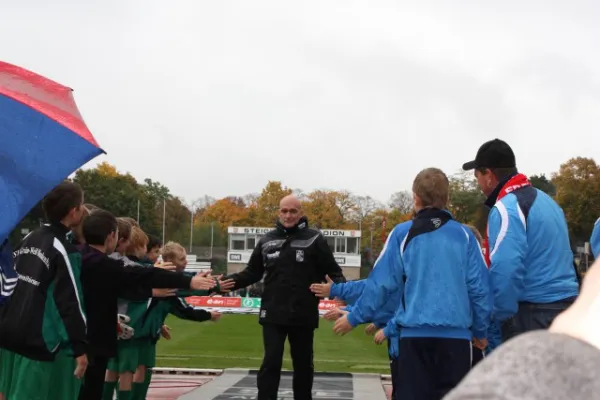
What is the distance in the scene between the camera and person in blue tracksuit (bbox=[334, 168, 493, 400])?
5801mm

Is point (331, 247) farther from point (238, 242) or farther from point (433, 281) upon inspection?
point (433, 281)

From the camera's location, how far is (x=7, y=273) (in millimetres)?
6023

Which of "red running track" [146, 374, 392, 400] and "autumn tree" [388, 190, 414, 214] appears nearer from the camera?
"red running track" [146, 374, 392, 400]

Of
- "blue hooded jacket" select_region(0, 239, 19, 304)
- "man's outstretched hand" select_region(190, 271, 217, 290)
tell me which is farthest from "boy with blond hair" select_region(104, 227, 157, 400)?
"blue hooded jacket" select_region(0, 239, 19, 304)

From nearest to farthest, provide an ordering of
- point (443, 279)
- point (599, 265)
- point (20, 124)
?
point (599, 265) → point (20, 124) → point (443, 279)

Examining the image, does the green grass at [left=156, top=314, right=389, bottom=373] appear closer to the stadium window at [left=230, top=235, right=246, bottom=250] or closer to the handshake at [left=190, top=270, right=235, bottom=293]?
the handshake at [left=190, top=270, right=235, bottom=293]

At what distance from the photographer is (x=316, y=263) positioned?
386 inches

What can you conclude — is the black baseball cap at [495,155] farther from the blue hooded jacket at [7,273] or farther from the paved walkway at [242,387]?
the paved walkway at [242,387]

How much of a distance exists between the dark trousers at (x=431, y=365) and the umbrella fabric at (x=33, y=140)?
2.41m

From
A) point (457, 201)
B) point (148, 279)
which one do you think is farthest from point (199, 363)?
point (457, 201)

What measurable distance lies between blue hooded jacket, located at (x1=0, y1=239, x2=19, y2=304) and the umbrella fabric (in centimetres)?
74

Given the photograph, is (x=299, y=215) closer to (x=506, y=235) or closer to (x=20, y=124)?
(x=506, y=235)

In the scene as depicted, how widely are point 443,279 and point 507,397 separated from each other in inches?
207

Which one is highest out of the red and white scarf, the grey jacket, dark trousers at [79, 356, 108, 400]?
the red and white scarf
